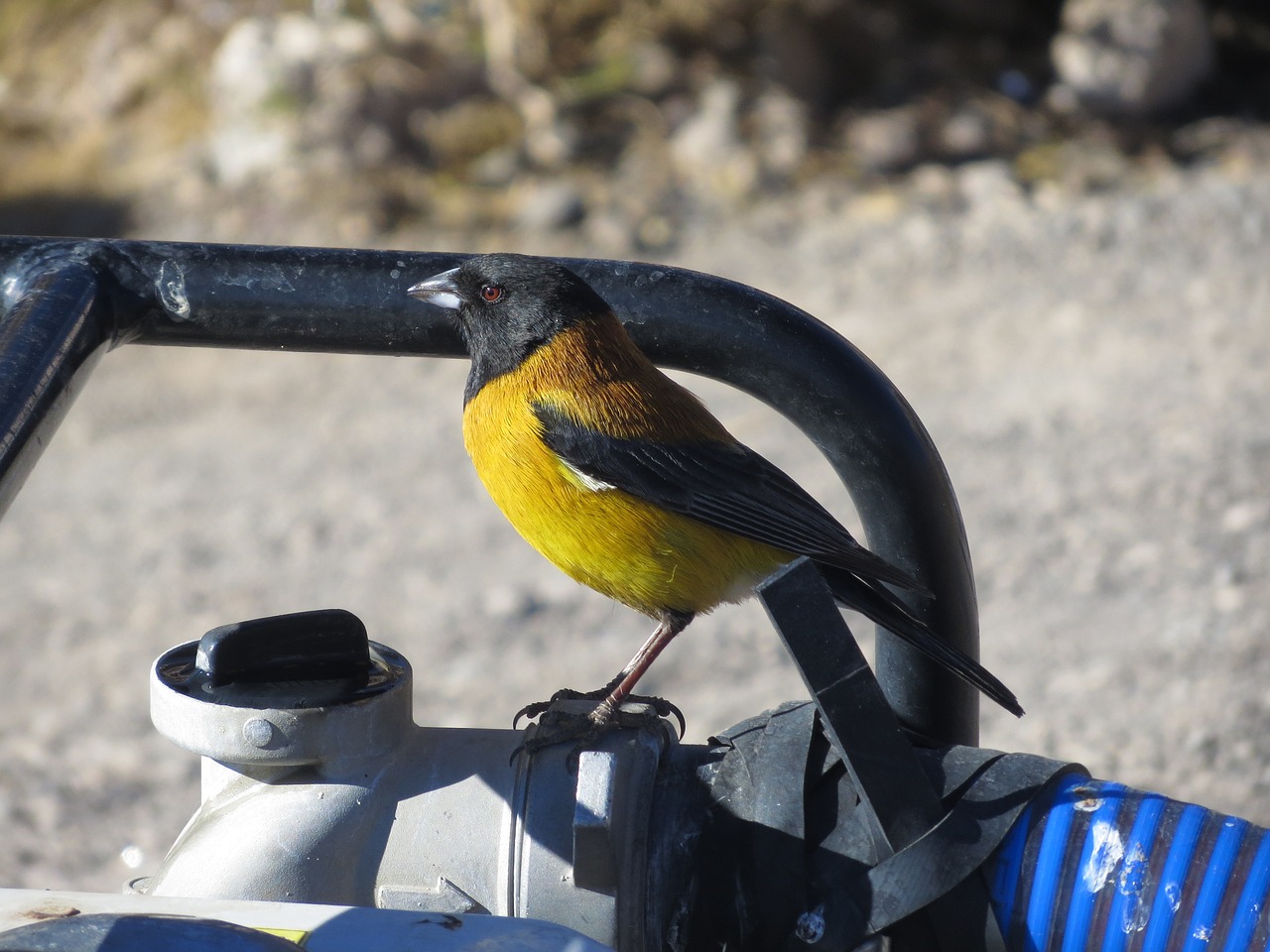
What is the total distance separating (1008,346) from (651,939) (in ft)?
20.8

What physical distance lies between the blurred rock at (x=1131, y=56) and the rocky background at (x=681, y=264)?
0.03 m

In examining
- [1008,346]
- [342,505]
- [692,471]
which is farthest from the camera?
[1008,346]

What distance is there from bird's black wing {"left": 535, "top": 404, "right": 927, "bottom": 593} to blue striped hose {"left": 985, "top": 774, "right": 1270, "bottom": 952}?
101 cm

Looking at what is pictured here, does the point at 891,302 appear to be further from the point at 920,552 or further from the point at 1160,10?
the point at 920,552

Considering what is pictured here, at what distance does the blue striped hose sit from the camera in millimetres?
1378

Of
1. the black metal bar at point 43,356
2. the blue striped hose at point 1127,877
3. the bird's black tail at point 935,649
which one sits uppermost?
the black metal bar at point 43,356

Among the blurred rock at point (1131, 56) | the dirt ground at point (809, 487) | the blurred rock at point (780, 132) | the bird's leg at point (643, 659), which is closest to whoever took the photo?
the bird's leg at point (643, 659)

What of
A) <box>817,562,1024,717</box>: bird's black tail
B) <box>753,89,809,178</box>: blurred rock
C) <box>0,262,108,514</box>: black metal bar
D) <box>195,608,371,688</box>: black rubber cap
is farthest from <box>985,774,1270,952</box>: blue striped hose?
<box>753,89,809,178</box>: blurred rock

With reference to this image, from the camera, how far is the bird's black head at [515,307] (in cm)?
236

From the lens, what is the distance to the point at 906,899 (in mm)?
1439

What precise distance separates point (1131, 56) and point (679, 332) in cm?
940

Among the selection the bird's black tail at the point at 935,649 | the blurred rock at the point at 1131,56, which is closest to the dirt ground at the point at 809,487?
the blurred rock at the point at 1131,56

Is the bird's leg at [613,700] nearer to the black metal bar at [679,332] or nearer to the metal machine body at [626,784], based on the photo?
the metal machine body at [626,784]

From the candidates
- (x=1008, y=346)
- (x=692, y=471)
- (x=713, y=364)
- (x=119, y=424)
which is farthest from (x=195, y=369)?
(x=713, y=364)
